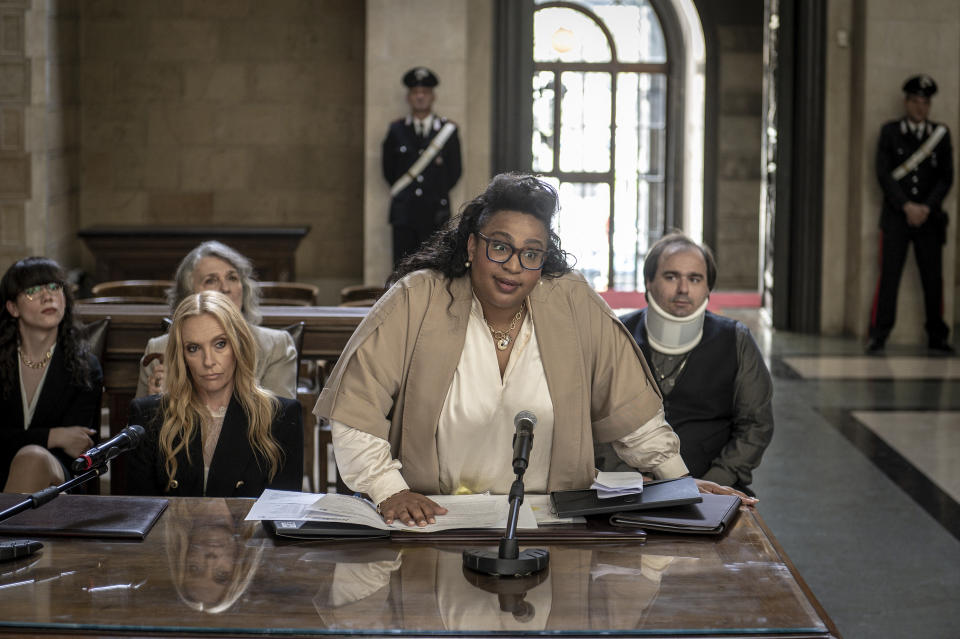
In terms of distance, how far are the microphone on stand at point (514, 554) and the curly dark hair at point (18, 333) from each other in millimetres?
2081

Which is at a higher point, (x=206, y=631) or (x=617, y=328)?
(x=617, y=328)

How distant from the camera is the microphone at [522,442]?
2.26 metres

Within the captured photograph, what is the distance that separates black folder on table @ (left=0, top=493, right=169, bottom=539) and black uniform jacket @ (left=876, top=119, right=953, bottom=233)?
751 centimetres

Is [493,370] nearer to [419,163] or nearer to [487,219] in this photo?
[487,219]

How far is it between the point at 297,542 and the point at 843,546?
2.87 meters

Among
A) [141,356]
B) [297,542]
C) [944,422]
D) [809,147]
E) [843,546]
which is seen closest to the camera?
[297,542]

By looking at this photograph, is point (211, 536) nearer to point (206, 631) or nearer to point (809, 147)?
point (206, 631)

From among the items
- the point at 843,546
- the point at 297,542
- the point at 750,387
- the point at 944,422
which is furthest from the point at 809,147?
the point at 297,542

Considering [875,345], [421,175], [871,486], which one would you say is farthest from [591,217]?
[871,486]

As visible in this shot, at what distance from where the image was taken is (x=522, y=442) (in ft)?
7.56

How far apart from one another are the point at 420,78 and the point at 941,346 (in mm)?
4382

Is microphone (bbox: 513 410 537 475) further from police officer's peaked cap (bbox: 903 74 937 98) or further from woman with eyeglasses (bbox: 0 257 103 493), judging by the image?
police officer's peaked cap (bbox: 903 74 937 98)

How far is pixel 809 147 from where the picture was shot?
9945 millimetres

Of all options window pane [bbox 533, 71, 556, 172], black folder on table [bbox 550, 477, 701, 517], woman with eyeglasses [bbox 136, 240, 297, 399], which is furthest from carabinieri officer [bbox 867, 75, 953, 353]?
black folder on table [bbox 550, 477, 701, 517]
